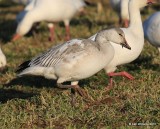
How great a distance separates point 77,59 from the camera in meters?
5.70

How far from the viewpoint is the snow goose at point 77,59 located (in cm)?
567

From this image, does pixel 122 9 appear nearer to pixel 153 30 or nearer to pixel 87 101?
pixel 153 30

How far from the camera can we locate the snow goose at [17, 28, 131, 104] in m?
5.67

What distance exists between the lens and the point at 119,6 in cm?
1120

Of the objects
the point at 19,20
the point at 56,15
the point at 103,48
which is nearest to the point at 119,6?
the point at 56,15

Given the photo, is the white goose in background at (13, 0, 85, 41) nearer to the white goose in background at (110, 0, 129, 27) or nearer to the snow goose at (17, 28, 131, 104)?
the white goose in background at (110, 0, 129, 27)

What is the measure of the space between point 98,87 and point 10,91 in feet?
3.76

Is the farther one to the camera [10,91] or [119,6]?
[119,6]

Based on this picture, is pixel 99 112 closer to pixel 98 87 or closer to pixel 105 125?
pixel 105 125

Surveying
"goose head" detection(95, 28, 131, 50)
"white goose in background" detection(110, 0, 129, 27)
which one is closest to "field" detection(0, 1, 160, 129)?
"goose head" detection(95, 28, 131, 50)

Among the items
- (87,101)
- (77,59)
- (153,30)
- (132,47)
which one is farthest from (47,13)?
(77,59)

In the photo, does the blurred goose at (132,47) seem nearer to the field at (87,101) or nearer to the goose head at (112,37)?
the field at (87,101)

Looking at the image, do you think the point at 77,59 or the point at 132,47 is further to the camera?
the point at 132,47

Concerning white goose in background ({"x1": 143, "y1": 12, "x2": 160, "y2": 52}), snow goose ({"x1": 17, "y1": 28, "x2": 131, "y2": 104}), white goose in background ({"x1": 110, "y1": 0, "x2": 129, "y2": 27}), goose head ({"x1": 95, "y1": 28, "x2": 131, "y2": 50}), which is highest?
goose head ({"x1": 95, "y1": 28, "x2": 131, "y2": 50})
